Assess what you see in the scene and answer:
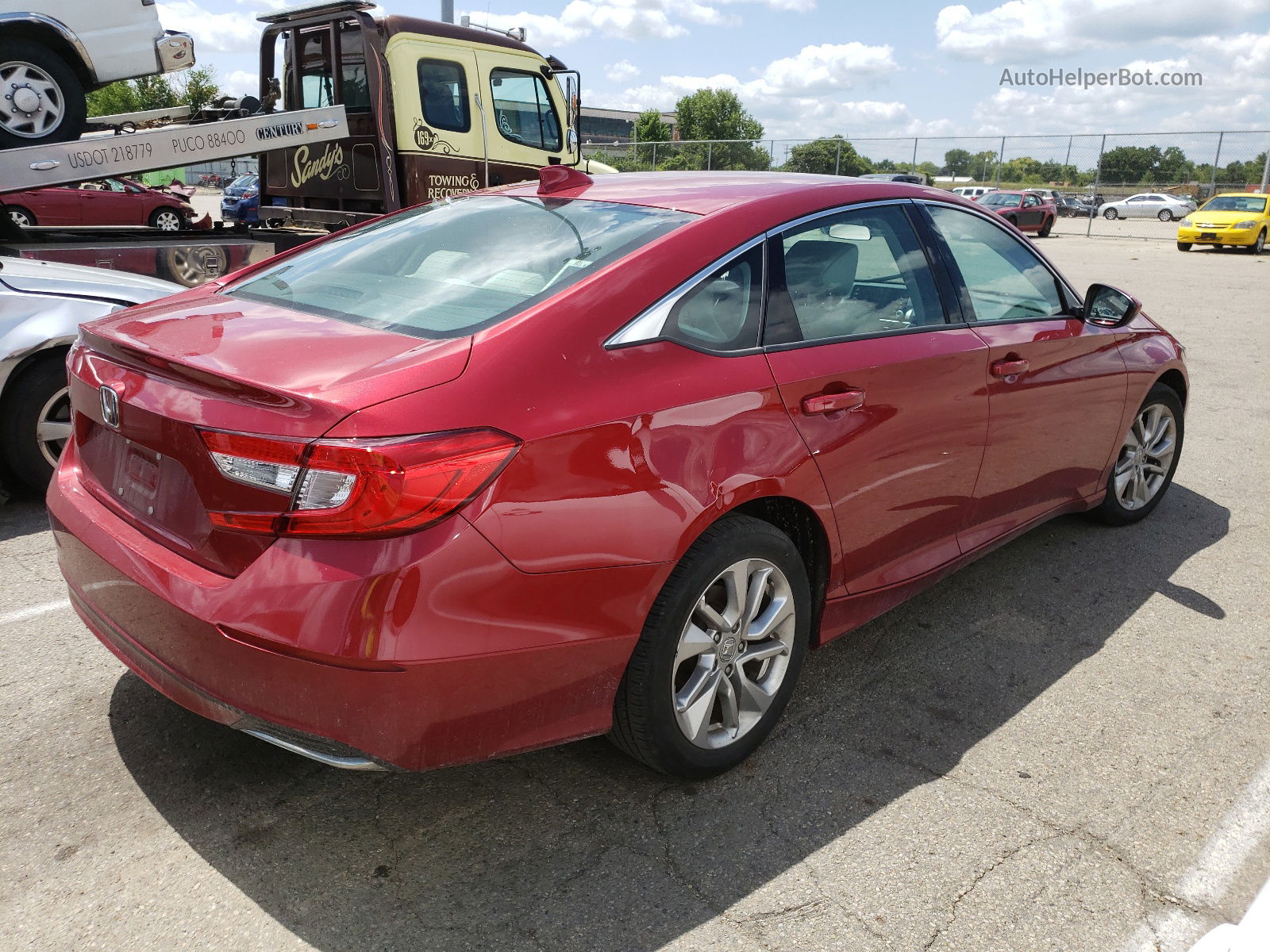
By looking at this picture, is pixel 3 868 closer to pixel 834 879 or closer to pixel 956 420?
pixel 834 879

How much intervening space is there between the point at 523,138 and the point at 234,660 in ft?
26.6

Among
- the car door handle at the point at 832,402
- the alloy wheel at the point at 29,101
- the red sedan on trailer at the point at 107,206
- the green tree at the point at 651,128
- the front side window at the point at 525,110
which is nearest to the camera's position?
the car door handle at the point at 832,402

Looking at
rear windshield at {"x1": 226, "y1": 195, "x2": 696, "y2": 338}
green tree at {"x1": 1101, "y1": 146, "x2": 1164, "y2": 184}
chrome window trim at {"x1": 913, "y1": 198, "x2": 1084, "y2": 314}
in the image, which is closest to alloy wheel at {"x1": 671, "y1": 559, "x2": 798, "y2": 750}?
rear windshield at {"x1": 226, "y1": 195, "x2": 696, "y2": 338}

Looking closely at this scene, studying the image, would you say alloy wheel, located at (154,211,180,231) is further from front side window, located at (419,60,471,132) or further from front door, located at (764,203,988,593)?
front door, located at (764,203,988,593)

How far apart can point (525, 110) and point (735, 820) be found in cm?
818

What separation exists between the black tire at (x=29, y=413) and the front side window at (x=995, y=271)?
3.87m

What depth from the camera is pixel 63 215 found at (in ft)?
64.6

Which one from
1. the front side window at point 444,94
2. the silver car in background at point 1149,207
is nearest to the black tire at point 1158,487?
the front side window at point 444,94

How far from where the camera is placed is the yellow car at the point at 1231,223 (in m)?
24.2

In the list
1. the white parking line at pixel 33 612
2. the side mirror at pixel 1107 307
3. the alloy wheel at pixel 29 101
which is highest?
the alloy wheel at pixel 29 101

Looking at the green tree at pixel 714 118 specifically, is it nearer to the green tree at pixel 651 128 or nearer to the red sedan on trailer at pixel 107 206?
the green tree at pixel 651 128

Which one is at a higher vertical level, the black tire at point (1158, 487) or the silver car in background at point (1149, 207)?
the silver car in background at point (1149, 207)

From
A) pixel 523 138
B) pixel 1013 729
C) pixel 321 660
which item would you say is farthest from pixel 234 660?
pixel 523 138

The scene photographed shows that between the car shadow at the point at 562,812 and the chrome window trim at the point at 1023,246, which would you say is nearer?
the car shadow at the point at 562,812
